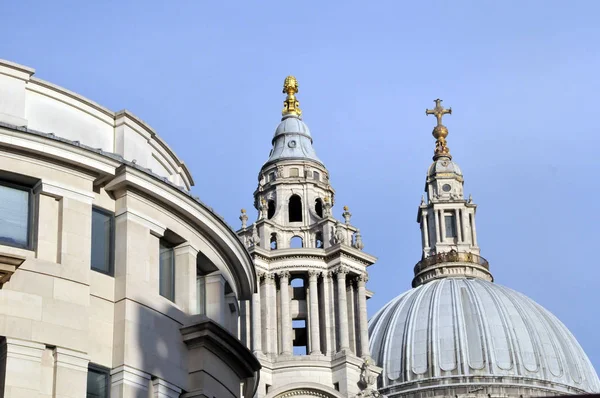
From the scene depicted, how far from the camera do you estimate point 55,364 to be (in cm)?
3516

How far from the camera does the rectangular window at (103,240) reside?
37.7 metres

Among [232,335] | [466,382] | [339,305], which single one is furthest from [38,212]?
[466,382]

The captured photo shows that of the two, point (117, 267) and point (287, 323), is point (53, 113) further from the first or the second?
point (287, 323)

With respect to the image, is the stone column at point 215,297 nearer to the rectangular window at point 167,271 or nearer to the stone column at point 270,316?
the rectangular window at point 167,271

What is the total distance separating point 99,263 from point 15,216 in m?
2.43

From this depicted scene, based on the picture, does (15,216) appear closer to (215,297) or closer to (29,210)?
(29,210)

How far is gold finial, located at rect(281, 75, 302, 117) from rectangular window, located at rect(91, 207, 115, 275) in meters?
55.1

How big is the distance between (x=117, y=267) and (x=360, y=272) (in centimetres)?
4651

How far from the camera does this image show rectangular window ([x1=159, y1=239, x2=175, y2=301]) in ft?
129

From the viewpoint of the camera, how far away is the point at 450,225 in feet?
471

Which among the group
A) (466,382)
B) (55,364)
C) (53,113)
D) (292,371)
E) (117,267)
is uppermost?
(466,382)

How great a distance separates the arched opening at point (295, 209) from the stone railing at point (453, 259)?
50.2m

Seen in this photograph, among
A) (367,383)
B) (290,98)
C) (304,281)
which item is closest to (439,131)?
(290,98)

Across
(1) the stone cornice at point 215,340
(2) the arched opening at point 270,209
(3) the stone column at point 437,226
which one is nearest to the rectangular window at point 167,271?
(1) the stone cornice at point 215,340
